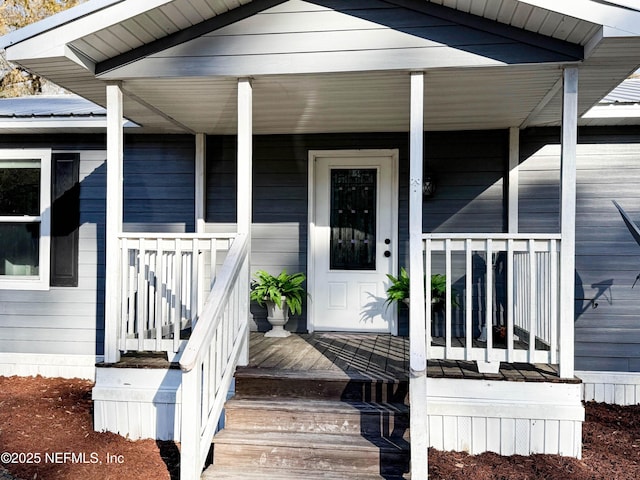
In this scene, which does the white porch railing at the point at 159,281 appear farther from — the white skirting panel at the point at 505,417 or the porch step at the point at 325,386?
the white skirting panel at the point at 505,417

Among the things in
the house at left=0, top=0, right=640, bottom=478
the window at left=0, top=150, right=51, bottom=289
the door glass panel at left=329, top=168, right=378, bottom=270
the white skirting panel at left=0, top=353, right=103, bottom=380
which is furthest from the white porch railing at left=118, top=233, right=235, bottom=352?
the window at left=0, top=150, right=51, bottom=289

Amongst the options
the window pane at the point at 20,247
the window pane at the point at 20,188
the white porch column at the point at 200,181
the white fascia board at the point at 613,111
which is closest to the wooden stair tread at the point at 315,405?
the white porch column at the point at 200,181

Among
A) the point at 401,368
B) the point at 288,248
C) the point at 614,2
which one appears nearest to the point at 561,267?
the point at 401,368

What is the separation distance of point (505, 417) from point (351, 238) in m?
2.40

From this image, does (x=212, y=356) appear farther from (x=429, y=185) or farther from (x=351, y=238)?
(x=429, y=185)

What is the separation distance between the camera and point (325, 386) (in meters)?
3.35

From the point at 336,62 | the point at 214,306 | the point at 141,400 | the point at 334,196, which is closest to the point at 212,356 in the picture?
the point at 214,306

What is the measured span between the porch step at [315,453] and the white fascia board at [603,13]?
261 centimetres

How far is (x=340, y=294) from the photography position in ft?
17.0

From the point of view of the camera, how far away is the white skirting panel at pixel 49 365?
17.1ft

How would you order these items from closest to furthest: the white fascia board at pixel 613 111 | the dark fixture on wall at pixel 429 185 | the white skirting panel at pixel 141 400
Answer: the white skirting panel at pixel 141 400 → the white fascia board at pixel 613 111 → the dark fixture on wall at pixel 429 185

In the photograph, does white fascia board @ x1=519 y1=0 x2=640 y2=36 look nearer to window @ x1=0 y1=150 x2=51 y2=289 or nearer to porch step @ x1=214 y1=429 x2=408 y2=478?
porch step @ x1=214 y1=429 x2=408 y2=478

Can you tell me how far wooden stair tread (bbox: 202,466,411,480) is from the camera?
9.43 ft

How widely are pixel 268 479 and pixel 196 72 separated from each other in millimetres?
2606
